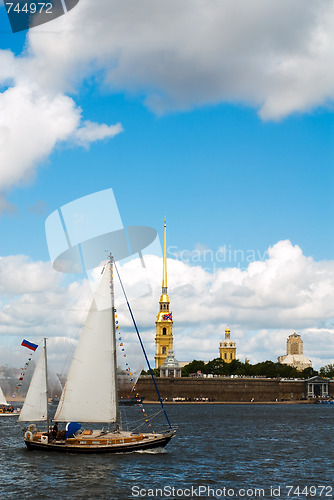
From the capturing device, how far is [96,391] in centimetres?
4431

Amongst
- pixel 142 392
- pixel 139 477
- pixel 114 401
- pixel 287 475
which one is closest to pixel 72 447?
pixel 114 401

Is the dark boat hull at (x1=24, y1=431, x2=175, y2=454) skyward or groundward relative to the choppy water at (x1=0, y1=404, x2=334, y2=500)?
skyward

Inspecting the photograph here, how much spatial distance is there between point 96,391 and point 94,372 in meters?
1.13

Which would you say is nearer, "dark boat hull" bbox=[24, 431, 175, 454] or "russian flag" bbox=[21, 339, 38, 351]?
"dark boat hull" bbox=[24, 431, 175, 454]

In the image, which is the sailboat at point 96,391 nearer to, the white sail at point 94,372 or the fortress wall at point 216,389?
the white sail at point 94,372

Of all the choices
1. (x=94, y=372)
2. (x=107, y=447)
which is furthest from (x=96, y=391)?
(x=107, y=447)

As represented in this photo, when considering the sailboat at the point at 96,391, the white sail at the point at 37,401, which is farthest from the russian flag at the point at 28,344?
the sailboat at the point at 96,391

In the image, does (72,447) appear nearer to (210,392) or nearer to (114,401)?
(114,401)

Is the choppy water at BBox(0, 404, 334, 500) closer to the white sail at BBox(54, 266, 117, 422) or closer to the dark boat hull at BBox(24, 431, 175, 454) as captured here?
the dark boat hull at BBox(24, 431, 175, 454)

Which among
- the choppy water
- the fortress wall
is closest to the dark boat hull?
the choppy water

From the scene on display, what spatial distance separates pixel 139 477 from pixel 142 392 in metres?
137

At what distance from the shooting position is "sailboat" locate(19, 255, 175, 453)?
43938 millimetres

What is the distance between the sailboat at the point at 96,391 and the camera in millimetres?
43938

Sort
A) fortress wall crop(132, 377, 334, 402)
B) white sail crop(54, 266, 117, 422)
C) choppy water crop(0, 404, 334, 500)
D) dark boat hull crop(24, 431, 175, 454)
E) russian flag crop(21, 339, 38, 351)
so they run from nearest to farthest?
1. choppy water crop(0, 404, 334, 500)
2. dark boat hull crop(24, 431, 175, 454)
3. white sail crop(54, 266, 117, 422)
4. russian flag crop(21, 339, 38, 351)
5. fortress wall crop(132, 377, 334, 402)
